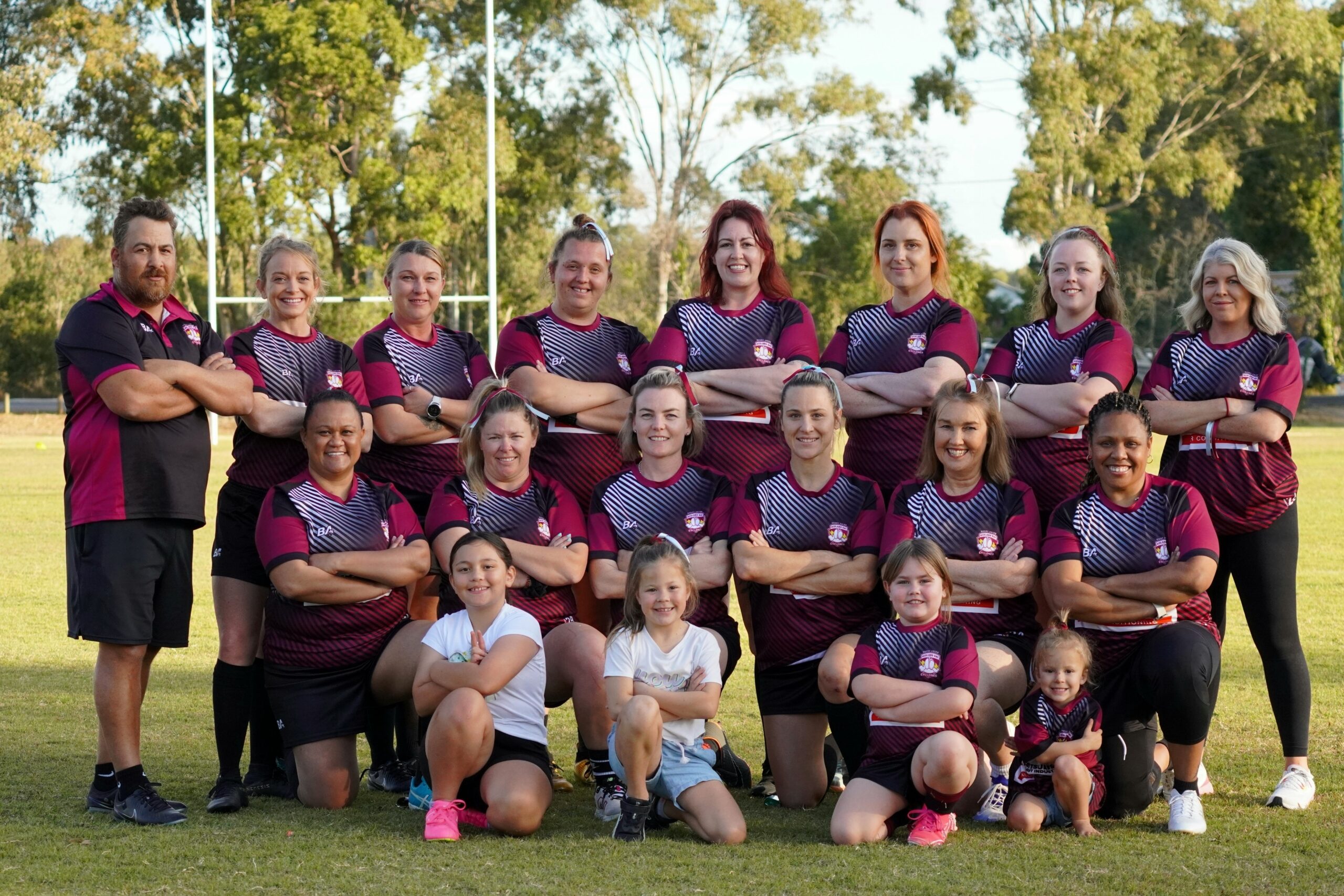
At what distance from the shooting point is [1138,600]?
4.66 m

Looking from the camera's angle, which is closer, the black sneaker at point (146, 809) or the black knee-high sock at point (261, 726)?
the black sneaker at point (146, 809)

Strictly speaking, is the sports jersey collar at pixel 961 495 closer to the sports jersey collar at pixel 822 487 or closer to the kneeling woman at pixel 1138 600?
the kneeling woman at pixel 1138 600

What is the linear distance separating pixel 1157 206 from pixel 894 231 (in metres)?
38.3

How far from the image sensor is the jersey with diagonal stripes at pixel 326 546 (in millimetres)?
4957

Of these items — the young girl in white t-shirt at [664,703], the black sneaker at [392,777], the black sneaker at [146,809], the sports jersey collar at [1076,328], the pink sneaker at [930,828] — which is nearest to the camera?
the pink sneaker at [930,828]

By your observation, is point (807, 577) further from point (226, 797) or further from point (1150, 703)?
point (226, 797)

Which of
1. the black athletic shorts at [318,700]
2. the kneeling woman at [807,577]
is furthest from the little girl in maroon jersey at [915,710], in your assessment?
the black athletic shorts at [318,700]

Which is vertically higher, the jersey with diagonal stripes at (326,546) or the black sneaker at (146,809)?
the jersey with diagonal stripes at (326,546)

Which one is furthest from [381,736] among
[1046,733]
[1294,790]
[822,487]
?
[1294,790]

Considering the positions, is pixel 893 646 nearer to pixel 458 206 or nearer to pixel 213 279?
pixel 213 279

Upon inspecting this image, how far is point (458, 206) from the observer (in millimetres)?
31859

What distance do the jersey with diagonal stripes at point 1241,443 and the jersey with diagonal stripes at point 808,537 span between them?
116cm

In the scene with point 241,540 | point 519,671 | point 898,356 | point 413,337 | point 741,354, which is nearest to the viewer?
point 519,671

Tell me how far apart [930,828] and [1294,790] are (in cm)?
133
